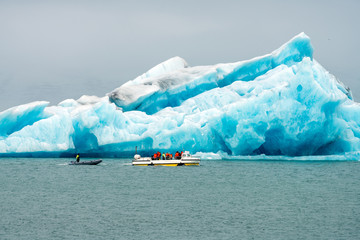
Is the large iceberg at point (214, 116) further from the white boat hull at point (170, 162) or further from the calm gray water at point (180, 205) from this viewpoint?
the calm gray water at point (180, 205)

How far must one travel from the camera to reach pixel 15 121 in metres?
39.2

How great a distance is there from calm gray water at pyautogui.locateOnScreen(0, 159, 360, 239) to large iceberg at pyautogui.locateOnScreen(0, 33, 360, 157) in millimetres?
5343

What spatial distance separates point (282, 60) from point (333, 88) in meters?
6.48

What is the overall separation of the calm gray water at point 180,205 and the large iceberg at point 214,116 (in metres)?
5.34

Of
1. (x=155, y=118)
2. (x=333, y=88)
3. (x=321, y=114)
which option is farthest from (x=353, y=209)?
(x=155, y=118)

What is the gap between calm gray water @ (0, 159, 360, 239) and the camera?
584 inches

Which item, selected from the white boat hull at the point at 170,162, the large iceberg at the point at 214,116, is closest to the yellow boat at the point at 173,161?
the white boat hull at the point at 170,162

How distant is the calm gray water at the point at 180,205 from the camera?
48.6 ft

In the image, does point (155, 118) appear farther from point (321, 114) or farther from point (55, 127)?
point (321, 114)

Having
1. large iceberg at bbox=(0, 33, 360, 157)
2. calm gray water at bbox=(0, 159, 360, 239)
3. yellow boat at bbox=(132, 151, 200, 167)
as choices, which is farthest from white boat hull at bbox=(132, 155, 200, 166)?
calm gray water at bbox=(0, 159, 360, 239)

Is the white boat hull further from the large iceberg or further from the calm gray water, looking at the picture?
the calm gray water

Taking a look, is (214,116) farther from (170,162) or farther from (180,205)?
(180,205)

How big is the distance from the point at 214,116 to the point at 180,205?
57.6 feet

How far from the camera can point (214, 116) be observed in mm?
36375
